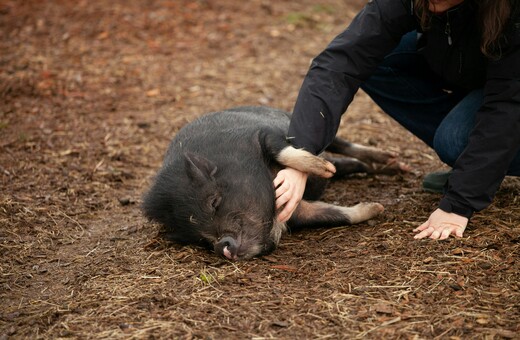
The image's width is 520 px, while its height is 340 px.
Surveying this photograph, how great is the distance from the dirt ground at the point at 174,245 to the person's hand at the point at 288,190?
28 cm

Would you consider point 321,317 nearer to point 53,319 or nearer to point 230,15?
point 53,319

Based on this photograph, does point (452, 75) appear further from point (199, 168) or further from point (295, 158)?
point (199, 168)

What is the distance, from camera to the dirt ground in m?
2.76

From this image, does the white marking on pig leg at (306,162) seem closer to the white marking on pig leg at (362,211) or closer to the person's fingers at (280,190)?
the person's fingers at (280,190)

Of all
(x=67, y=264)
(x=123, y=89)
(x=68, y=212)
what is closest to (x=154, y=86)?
(x=123, y=89)

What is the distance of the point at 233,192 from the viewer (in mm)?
3305

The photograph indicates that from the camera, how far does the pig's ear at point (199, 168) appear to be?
10.7 ft

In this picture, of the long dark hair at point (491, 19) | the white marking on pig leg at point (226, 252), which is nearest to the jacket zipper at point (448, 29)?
the long dark hair at point (491, 19)

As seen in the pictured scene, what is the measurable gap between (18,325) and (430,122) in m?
2.75

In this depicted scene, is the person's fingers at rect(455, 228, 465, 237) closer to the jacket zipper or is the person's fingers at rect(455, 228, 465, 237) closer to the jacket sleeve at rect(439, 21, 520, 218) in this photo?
the jacket sleeve at rect(439, 21, 520, 218)

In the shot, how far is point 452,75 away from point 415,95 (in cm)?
52

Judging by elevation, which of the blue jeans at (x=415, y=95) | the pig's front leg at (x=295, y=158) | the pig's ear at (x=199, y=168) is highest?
the blue jeans at (x=415, y=95)

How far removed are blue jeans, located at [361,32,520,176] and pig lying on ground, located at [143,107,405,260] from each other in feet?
2.28

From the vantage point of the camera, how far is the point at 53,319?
9.47 feet
